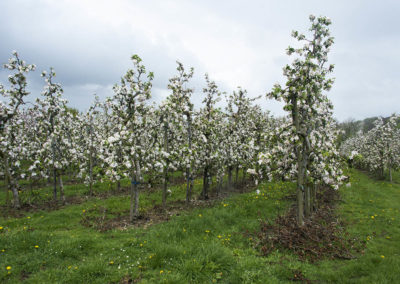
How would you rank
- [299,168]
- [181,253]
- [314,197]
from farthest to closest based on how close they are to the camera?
[314,197] < [299,168] < [181,253]

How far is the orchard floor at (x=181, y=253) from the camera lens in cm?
729

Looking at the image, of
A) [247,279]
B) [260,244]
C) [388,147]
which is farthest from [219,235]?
[388,147]

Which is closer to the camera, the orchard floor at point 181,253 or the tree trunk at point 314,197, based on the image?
the orchard floor at point 181,253

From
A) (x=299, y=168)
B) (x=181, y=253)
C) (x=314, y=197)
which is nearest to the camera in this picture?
(x=181, y=253)

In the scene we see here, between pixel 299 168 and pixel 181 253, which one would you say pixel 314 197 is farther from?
pixel 181 253

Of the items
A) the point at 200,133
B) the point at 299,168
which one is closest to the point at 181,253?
the point at 299,168

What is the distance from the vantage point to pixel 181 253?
27.6 ft

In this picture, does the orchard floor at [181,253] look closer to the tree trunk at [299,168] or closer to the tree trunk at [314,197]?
the tree trunk at [314,197]

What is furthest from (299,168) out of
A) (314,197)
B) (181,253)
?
(181,253)

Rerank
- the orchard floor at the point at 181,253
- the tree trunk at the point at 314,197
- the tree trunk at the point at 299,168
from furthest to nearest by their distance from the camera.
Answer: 1. the tree trunk at the point at 314,197
2. the tree trunk at the point at 299,168
3. the orchard floor at the point at 181,253

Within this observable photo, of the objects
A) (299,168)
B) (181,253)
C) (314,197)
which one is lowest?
(181,253)

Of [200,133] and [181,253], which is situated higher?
[200,133]

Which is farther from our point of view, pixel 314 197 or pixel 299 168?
pixel 314 197

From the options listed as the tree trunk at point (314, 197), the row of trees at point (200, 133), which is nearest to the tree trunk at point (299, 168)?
the row of trees at point (200, 133)
